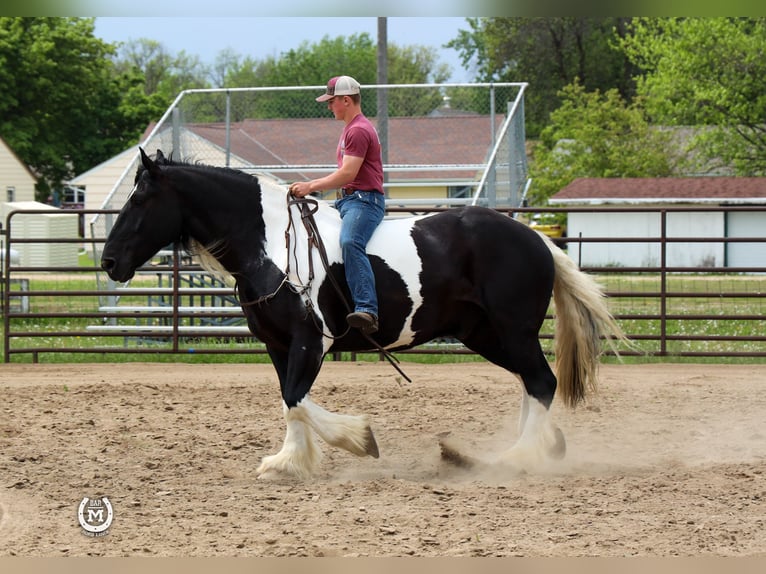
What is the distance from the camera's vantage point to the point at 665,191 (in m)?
30.1

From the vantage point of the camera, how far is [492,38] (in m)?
50.6

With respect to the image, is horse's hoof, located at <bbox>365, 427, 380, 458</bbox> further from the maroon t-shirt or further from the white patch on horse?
the maroon t-shirt

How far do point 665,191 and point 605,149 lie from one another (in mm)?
5323

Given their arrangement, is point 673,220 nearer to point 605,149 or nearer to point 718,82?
point 718,82

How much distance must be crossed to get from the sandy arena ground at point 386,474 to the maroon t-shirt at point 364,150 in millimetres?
1674

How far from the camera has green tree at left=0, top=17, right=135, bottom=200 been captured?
40.6 metres

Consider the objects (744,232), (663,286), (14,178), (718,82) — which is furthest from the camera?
(14,178)

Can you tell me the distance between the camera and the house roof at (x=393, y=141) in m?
13.6

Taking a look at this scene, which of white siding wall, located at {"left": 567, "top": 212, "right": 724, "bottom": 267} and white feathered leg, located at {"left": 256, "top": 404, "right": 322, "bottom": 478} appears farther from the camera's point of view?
white siding wall, located at {"left": 567, "top": 212, "right": 724, "bottom": 267}

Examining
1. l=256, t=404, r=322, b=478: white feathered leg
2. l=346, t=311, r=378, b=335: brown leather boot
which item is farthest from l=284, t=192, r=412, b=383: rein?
l=256, t=404, r=322, b=478: white feathered leg

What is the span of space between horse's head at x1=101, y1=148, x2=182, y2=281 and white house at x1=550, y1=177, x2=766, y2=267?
21.5 meters

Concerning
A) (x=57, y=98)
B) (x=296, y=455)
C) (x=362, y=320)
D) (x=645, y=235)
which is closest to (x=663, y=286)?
(x=362, y=320)

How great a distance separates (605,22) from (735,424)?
46.0 meters

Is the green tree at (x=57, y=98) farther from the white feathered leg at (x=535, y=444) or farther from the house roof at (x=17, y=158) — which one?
the white feathered leg at (x=535, y=444)
